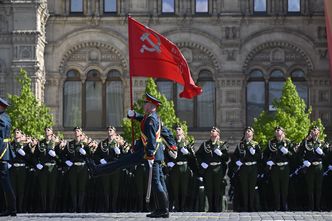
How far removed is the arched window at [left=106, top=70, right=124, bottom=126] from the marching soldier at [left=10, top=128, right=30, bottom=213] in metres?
24.1

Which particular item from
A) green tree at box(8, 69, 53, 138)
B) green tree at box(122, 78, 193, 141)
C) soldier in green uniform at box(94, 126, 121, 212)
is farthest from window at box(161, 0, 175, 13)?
soldier in green uniform at box(94, 126, 121, 212)

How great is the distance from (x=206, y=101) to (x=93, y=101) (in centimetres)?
535

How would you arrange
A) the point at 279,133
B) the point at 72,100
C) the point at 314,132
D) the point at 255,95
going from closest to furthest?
the point at 314,132 → the point at 279,133 → the point at 72,100 → the point at 255,95

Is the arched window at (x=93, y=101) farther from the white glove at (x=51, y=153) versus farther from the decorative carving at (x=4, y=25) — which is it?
the white glove at (x=51, y=153)

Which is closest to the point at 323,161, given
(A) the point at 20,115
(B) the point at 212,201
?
(B) the point at 212,201

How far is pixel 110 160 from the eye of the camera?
22594mm

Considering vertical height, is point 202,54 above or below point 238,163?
above

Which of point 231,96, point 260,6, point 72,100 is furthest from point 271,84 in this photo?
point 72,100

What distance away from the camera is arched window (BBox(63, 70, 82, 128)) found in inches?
1837

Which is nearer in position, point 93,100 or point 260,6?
point 93,100

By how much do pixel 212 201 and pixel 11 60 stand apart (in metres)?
23.1

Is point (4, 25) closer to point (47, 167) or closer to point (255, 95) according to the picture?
point (255, 95)

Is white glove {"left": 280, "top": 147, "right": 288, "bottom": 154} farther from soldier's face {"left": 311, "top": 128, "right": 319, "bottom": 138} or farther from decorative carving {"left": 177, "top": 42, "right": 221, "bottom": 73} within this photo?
decorative carving {"left": 177, "top": 42, "right": 221, "bottom": 73}

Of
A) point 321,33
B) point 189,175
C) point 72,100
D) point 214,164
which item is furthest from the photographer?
point 72,100
